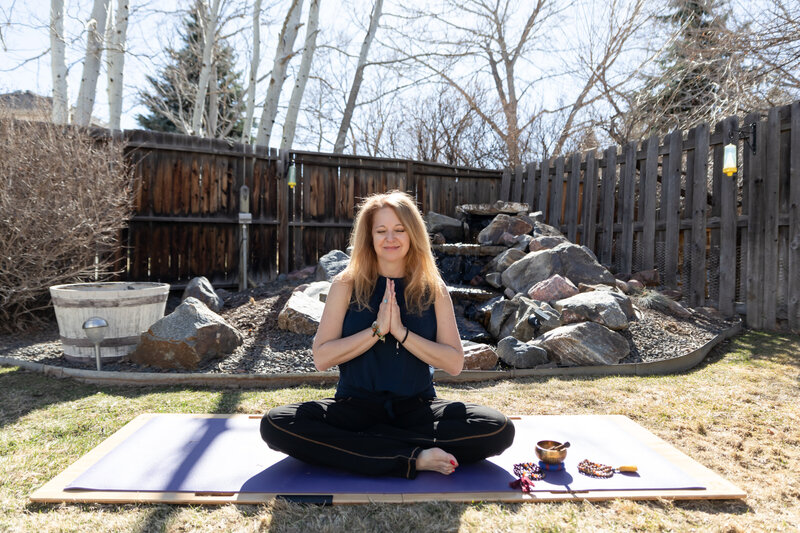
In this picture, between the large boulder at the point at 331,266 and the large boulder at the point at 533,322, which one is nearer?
the large boulder at the point at 533,322

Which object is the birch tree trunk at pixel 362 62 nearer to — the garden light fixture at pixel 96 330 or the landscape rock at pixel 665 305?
the landscape rock at pixel 665 305

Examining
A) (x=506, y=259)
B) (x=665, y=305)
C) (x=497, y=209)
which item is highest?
(x=497, y=209)

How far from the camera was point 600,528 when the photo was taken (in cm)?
196

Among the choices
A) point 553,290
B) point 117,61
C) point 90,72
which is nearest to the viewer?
point 553,290

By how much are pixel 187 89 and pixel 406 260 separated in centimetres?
1521

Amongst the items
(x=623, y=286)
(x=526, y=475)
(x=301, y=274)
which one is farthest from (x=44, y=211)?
(x=623, y=286)

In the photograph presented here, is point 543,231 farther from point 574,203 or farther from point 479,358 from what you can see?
point 479,358

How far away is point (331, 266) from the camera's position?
641 centimetres

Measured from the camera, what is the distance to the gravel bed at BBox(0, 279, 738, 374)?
4.32m

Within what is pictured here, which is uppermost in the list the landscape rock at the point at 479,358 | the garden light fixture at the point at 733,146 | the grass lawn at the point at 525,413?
the garden light fixture at the point at 733,146

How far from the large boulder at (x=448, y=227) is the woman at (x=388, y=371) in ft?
17.0

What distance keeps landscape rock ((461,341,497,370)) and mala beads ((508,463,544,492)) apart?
1.83m

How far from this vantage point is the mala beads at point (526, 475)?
2.25m

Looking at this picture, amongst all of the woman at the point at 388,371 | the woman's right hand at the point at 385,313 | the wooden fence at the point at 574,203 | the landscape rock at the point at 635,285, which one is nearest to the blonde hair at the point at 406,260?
the woman at the point at 388,371
